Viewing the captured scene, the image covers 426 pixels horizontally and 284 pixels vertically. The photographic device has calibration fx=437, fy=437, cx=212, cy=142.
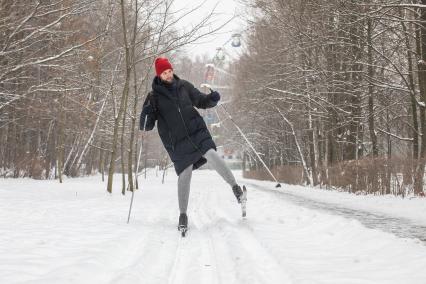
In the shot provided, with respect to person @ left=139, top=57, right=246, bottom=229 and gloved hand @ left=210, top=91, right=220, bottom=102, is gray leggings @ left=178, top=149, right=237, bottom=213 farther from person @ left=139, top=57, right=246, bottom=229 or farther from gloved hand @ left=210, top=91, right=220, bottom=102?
gloved hand @ left=210, top=91, right=220, bottom=102

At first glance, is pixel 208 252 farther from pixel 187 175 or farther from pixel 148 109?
pixel 148 109

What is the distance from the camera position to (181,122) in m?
5.39

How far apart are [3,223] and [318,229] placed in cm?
384

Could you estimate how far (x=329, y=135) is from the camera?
19.2 meters

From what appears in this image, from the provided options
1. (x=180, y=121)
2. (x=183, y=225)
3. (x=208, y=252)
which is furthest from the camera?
(x=180, y=121)

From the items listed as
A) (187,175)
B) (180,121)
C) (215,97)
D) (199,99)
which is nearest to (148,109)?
(180,121)

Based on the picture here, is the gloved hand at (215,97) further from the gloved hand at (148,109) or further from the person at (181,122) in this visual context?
the gloved hand at (148,109)

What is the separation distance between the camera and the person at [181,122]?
5.37 meters

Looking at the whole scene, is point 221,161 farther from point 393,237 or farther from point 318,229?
point 393,237

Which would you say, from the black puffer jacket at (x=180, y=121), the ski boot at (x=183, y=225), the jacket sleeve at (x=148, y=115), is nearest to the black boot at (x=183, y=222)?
the ski boot at (x=183, y=225)

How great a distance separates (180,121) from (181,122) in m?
A: 0.02

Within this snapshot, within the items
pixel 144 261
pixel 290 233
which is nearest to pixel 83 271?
pixel 144 261

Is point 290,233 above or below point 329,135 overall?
below

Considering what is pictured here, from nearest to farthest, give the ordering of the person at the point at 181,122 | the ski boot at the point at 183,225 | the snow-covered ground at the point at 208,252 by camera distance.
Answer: the snow-covered ground at the point at 208,252
the ski boot at the point at 183,225
the person at the point at 181,122
